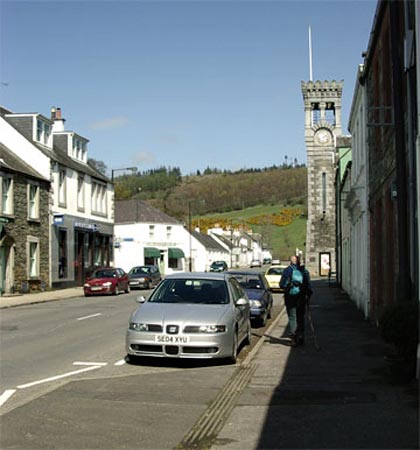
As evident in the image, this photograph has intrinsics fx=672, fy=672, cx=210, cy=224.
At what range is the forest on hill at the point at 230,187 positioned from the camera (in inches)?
5044

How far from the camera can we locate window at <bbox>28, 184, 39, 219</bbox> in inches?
1409

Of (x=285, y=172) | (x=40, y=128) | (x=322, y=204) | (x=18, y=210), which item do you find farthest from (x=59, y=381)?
(x=285, y=172)

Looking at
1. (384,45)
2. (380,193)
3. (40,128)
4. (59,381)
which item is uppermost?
(40,128)

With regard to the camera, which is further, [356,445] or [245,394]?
[245,394]

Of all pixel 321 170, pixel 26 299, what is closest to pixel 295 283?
pixel 26 299

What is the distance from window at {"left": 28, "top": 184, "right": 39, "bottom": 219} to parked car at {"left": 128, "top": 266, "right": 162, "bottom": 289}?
291 inches

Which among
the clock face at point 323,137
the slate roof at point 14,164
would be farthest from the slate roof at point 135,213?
the slate roof at point 14,164

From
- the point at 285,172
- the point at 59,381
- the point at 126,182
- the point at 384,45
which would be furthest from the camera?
the point at 285,172

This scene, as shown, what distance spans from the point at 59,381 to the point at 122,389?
124 cm

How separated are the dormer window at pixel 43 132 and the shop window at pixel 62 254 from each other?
5489 millimetres

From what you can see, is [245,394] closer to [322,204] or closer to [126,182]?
[322,204]

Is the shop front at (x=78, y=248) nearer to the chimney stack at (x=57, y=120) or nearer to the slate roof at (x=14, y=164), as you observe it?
the slate roof at (x=14, y=164)

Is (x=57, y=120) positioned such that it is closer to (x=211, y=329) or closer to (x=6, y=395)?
(x=211, y=329)

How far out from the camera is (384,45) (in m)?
15.3
